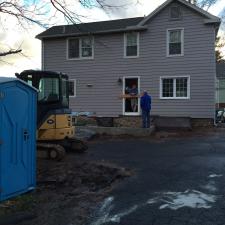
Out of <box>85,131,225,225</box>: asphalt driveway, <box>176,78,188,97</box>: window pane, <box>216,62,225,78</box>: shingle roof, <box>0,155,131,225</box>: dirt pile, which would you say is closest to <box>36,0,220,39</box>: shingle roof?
<box>176,78,188,97</box>: window pane

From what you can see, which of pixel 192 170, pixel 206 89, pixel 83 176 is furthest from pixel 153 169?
pixel 206 89

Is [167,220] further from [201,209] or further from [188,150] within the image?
[188,150]

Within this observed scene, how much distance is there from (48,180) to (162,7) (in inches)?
694

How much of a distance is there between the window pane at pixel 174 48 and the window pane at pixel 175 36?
0.23 meters

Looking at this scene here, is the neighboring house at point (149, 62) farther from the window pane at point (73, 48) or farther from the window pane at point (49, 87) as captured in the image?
the window pane at point (49, 87)

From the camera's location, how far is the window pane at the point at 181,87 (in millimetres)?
25422

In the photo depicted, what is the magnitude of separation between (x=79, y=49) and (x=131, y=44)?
11.4 ft

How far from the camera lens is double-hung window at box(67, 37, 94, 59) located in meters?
27.9

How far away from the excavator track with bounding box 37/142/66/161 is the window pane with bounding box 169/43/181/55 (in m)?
13.3

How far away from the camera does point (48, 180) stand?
10266mm

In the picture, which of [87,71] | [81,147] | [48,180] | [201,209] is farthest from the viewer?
[87,71]

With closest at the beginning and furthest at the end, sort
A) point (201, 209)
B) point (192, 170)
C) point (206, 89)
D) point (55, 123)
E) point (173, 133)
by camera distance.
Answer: point (201, 209)
point (192, 170)
point (55, 123)
point (173, 133)
point (206, 89)

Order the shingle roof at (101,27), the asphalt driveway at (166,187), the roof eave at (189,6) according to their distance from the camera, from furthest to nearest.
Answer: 1. the shingle roof at (101,27)
2. the roof eave at (189,6)
3. the asphalt driveway at (166,187)

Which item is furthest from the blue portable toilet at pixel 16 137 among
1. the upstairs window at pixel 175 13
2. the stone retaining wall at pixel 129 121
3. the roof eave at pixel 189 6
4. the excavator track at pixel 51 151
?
the upstairs window at pixel 175 13
